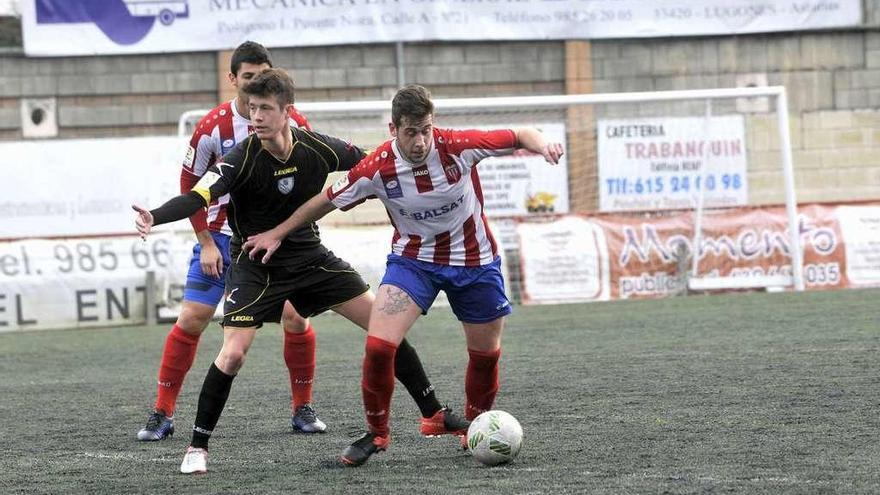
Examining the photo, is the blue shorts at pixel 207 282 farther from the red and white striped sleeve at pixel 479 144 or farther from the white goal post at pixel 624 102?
the white goal post at pixel 624 102

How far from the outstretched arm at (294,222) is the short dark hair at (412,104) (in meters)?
0.51

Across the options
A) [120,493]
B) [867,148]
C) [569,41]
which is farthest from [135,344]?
[867,148]

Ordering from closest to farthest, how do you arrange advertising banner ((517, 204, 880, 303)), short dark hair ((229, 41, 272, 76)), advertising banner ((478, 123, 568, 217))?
short dark hair ((229, 41, 272, 76)), advertising banner ((517, 204, 880, 303)), advertising banner ((478, 123, 568, 217))

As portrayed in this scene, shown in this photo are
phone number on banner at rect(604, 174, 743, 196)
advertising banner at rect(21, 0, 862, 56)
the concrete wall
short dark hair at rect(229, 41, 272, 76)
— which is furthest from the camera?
the concrete wall

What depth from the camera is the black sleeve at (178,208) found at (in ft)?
17.7

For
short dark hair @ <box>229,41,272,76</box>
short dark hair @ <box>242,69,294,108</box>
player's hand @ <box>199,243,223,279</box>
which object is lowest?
player's hand @ <box>199,243,223,279</box>

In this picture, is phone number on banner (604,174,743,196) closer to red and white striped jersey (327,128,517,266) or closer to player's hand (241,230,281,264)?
red and white striped jersey (327,128,517,266)

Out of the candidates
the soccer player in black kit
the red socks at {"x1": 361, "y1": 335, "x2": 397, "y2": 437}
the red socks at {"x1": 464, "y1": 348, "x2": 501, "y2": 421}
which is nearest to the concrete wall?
the soccer player in black kit

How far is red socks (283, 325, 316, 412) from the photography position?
6.75 meters

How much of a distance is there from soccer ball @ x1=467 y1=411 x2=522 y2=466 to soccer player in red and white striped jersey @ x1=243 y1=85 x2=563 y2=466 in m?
0.47

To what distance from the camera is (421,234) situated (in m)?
5.78

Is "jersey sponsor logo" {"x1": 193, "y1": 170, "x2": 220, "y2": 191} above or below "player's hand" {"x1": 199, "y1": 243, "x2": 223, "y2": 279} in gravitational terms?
Result: above

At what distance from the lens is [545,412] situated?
22.5 feet

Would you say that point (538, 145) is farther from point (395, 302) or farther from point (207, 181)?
point (207, 181)
